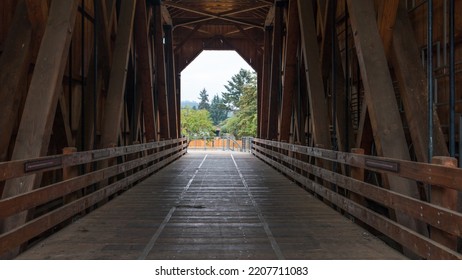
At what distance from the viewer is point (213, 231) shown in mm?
5012

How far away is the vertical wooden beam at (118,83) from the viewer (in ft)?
24.9

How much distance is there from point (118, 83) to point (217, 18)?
12.4 metres

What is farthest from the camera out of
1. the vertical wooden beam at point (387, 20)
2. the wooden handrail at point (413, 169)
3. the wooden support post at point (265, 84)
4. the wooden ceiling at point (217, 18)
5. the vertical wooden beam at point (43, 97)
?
the wooden support post at point (265, 84)

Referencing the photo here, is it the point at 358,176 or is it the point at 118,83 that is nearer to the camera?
the point at 358,176

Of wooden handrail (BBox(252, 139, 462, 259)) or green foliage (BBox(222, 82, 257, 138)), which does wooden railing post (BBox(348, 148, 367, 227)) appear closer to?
wooden handrail (BBox(252, 139, 462, 259))

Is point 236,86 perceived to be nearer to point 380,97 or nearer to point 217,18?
point 217,18

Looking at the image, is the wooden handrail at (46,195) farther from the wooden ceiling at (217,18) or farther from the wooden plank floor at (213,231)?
the wooden ceiling at (217,18)

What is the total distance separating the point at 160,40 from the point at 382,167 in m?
11.5

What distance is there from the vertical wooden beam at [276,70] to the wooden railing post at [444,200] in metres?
11.7

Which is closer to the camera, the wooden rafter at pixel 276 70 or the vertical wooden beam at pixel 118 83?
the vertical wooden beam at pixel 118 83

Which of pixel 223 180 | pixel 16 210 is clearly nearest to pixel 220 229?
pixel 16 210

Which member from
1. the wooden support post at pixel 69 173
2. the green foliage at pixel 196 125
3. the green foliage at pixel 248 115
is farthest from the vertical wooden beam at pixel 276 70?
the green foliage at pixel 196 125

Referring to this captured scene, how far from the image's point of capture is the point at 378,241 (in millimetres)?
4523

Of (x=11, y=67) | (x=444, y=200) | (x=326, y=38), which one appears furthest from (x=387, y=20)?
(x=11, y=67)
